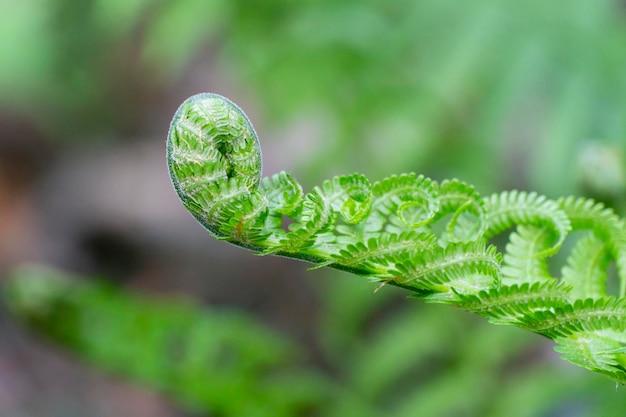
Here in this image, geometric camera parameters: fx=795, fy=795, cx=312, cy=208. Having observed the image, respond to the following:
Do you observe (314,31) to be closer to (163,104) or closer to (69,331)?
(69,331)

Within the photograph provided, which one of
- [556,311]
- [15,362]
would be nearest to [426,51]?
[556,311]

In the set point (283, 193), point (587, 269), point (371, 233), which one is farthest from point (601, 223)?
point (283, 193)

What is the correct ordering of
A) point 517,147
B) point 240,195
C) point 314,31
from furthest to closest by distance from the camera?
point 517,147 → point 314,31 → point 240,195

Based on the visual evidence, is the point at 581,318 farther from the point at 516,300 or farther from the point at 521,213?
the point at 521,213

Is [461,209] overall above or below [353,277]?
below

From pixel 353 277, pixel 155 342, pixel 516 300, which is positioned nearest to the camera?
pixel 516 300

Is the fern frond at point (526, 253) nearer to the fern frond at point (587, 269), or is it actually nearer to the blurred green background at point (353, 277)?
the fern frond at point (587, 269)
